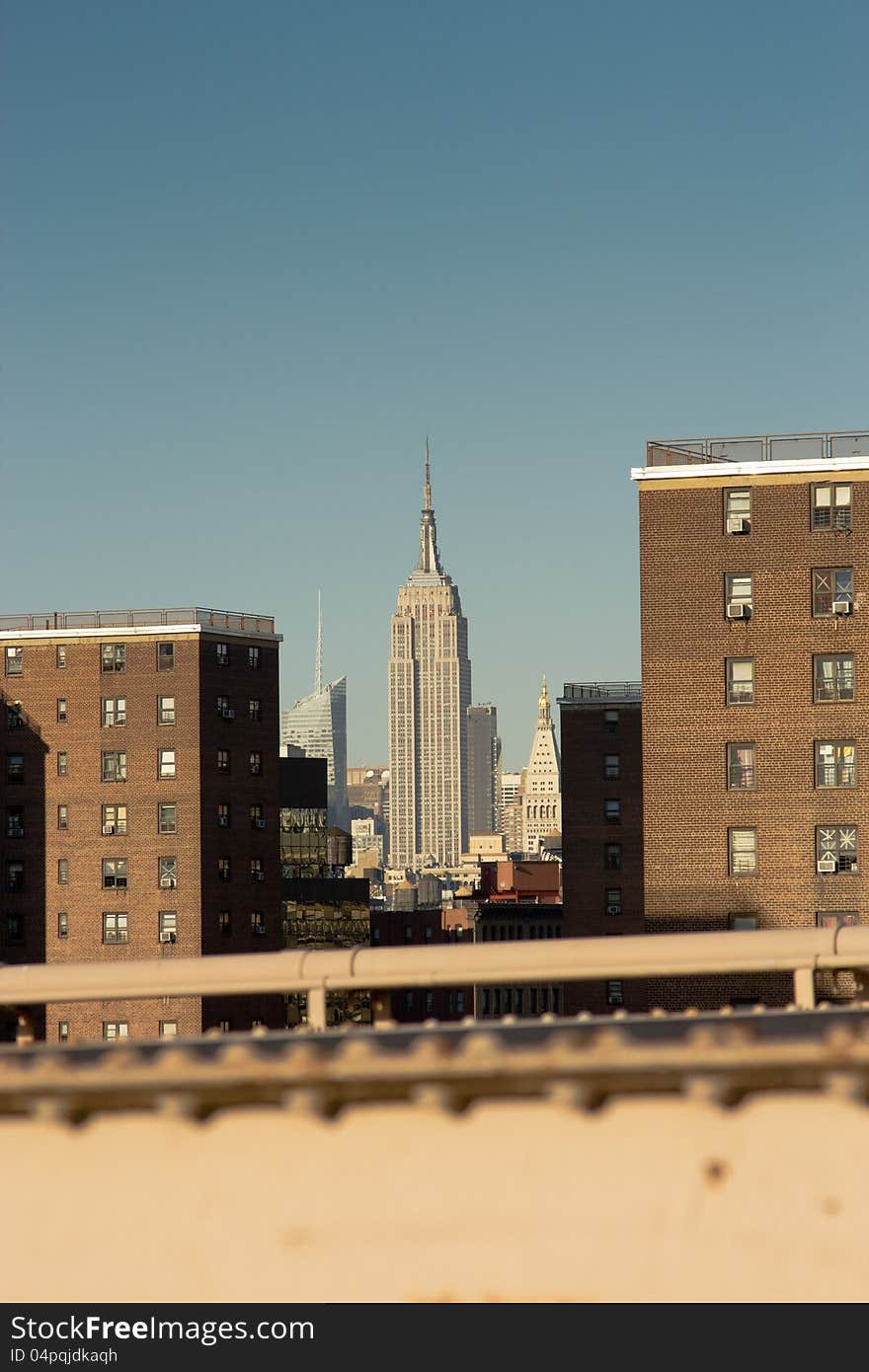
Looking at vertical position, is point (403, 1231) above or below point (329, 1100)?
below

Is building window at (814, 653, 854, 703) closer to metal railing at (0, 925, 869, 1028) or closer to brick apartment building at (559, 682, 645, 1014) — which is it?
brick apartment building at (559, 682, 645, 1014)

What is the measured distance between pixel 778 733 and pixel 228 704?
150 feet

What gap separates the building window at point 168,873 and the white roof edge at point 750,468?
44.3 meters

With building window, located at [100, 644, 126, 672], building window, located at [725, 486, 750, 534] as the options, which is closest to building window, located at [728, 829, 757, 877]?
building window, located at [725, 486, 750, 534]

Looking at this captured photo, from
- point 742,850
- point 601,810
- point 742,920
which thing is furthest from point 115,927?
point 742,920

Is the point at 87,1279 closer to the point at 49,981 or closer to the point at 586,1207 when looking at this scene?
the point at 586,1207

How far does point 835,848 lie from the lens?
2438 inches

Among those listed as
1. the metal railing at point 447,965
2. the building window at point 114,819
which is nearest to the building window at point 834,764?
the building window at point 114,819

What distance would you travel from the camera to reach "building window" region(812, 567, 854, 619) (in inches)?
2463

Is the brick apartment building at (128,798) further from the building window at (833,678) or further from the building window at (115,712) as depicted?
the building window at (833,678)

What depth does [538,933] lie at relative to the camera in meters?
173

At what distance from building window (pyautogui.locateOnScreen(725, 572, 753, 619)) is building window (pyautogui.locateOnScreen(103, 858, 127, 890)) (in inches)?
1826

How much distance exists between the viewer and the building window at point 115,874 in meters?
99.4
